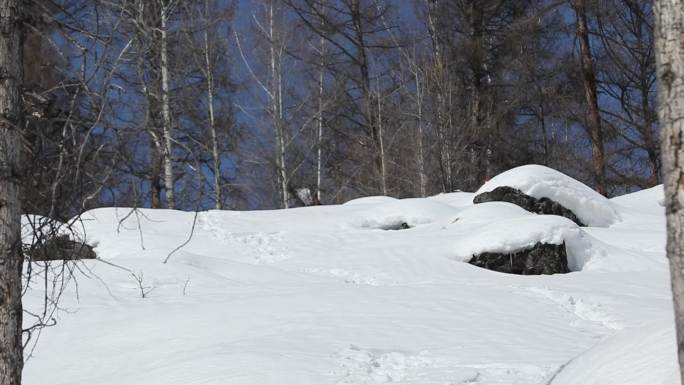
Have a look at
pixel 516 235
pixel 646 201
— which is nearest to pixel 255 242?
pixel 516 235

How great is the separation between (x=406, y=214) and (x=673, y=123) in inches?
439

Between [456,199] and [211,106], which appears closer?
[456,199]

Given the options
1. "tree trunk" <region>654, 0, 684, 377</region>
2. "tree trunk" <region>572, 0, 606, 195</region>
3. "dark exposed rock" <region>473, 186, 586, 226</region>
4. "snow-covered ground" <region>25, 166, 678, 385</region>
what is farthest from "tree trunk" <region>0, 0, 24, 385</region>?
"tree trunk" <region>572, 0, 606, 195</region>

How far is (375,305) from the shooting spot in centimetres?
702

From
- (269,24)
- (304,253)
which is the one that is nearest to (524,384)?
(304,253)

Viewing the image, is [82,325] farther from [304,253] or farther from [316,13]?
[316,13]

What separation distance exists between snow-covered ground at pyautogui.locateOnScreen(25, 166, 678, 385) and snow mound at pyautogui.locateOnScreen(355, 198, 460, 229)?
3 cm

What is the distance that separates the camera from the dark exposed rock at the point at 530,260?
408 inches

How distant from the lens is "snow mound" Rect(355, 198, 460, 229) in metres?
13.3

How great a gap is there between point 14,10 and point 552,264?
869cm

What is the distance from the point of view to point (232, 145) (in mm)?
19891

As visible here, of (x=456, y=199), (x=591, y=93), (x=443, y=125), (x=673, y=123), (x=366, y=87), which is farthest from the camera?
(x=366, y=87)

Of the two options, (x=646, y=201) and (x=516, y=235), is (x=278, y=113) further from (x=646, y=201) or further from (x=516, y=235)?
(x=516, y=235)

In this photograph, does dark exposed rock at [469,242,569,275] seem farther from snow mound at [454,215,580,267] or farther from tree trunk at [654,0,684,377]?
tree trunk at [654,0,684,377]
